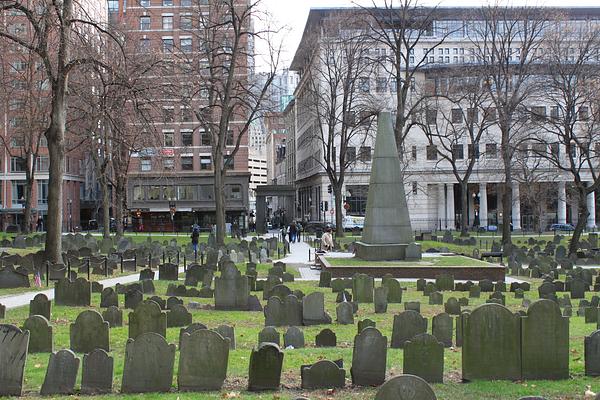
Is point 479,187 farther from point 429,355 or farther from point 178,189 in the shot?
point 429,355

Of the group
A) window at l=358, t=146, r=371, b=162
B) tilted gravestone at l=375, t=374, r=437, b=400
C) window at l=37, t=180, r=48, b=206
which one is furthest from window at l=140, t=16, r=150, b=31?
tilted gravestone at l=375, t=374, r=437, b=400

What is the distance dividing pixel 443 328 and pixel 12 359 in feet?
21.8

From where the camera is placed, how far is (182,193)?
72562 mm

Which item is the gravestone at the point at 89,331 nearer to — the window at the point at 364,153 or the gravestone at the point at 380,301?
the gravestone at the point at 380,301

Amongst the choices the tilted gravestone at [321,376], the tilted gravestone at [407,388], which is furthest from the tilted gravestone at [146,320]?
the tilted gravestone at [407,388]

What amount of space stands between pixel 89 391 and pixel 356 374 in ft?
11.0

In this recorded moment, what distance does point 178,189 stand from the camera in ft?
238

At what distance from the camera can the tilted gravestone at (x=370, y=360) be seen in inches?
356

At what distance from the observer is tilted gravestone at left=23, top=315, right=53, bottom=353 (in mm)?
10812

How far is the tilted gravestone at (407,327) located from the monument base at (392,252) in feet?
55.1

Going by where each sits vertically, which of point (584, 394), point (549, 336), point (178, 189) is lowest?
point (584, 394)

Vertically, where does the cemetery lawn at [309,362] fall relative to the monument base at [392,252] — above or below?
below

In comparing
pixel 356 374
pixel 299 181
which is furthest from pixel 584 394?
pixel 299 181

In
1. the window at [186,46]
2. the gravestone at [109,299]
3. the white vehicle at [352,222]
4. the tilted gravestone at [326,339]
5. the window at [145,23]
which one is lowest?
the tilted gravestone at [326,339]
